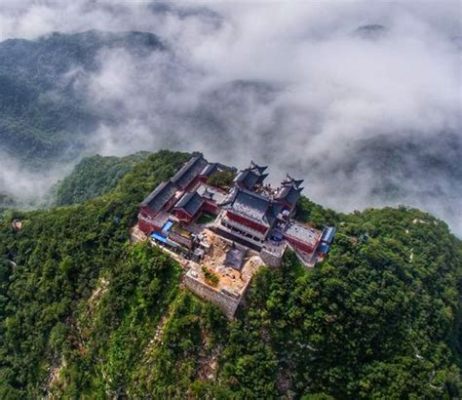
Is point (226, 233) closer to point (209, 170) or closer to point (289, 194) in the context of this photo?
point (289, 194)

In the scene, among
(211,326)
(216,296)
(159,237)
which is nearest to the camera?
(211,326)

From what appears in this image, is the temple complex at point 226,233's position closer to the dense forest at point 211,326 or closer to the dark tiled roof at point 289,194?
the dark tiled roof at point 289,194

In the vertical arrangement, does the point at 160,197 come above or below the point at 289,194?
below

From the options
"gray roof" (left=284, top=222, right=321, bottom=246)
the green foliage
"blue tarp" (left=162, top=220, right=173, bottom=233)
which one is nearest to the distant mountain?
the green foliage

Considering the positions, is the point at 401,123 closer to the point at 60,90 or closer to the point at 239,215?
the point at 239,215

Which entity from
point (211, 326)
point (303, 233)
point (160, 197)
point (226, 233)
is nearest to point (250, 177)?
point (226, 233)

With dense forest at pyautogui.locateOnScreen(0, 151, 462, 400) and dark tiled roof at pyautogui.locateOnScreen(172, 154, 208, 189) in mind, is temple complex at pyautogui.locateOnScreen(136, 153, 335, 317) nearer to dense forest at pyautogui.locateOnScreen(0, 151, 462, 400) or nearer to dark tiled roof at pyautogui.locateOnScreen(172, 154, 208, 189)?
dark tiled roof at pyautogui.locateOnScreen(172, 154, 208, 189)
